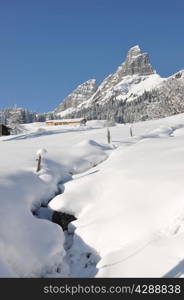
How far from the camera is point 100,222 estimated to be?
46.6ft

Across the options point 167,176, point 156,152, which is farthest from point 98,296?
point 156,152

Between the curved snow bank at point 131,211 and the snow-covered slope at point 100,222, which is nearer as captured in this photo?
the curved snow bank at point 131,211

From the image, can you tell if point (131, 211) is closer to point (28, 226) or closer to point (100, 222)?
point (100, 222)

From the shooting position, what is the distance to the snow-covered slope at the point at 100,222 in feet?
37.5

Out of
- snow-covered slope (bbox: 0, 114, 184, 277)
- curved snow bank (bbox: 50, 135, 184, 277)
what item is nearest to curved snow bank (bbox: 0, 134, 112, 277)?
snow-covered slope (bbox: 0, 114, 184, 277)

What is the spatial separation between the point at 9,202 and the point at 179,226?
20.6 feet

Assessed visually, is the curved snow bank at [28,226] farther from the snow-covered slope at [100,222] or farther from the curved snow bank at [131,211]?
the curved snow bank at [131,211]

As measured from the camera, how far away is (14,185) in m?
16.5

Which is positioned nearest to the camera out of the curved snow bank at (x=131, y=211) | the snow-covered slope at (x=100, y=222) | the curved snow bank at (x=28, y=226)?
the curved snow bank at (x=131, y=211)

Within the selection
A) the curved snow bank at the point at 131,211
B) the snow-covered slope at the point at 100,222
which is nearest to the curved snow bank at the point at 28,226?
the snow-covered slope at the point at 100,222

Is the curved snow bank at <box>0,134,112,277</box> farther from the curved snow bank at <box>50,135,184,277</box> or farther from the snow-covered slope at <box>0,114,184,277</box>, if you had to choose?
the curved snow bank at <box>50,135,184,277</box>

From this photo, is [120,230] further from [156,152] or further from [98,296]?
[156,152]

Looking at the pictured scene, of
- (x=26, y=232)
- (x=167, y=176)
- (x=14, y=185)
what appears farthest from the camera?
(x=14, y=185)

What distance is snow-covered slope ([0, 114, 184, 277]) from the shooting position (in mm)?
11430
